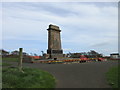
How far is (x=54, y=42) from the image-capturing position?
29.6 m

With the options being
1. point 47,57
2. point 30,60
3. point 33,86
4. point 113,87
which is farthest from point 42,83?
point 47,57

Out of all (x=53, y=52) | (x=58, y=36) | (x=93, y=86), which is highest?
(x=58, y=36)

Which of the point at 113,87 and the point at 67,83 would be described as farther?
the point at 67,83

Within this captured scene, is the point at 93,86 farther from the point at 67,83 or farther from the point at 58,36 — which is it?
the point at 58,36

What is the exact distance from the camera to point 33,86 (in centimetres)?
750

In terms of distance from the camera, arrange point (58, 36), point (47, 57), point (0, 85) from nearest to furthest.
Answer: point (0, 85) < point (47, 57) < point (58, 36)

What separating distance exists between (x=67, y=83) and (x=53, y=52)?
20.4 m

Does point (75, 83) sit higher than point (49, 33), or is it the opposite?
point (49, 33)

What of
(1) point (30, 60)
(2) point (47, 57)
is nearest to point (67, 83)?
(1) point (30, 60)

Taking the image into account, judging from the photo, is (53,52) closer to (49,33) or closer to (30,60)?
(49,33)

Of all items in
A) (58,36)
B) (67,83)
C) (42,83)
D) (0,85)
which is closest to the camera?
(0,85)

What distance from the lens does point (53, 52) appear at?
2938 cm

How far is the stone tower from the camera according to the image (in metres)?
29.0

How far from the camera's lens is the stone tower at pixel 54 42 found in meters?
29.0
